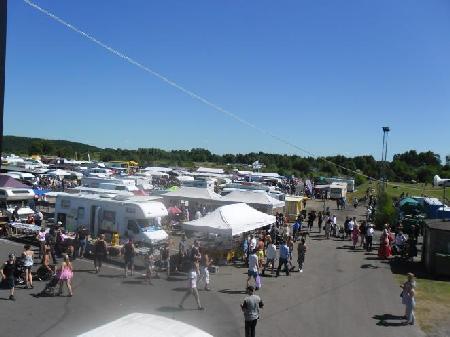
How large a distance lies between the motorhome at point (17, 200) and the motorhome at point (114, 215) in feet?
13.7

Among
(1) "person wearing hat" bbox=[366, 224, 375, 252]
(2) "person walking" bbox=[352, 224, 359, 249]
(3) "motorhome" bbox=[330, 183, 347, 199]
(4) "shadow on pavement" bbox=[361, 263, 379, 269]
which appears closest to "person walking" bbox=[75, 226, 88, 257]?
Answer: (4) "shadow on pavement" bbox=[361, 263, 379, 269]

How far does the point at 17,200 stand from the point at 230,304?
2079 cm

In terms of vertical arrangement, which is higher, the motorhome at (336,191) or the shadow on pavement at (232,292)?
the motorhome at (336,191)

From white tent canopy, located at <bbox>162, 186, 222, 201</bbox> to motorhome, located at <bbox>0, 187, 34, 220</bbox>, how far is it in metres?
8.45

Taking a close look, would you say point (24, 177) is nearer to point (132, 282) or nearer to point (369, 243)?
point (132, 282)

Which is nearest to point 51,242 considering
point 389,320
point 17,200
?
point 17,200

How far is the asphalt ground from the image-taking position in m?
11.5

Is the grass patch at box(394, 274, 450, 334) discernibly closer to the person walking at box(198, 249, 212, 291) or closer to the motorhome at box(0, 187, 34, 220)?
the person walking at box(198, 249, 212, 291)

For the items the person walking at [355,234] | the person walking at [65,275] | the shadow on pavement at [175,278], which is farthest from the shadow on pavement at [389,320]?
the person walking at [355,234]

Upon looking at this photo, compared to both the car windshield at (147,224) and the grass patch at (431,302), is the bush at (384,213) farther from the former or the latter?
the car windshield at (147,224)

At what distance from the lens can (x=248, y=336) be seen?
10.1m

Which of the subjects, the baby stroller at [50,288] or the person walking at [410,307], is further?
the baby stroller at [50,288]

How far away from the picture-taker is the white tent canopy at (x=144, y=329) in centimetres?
551

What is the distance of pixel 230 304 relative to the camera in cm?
1361
